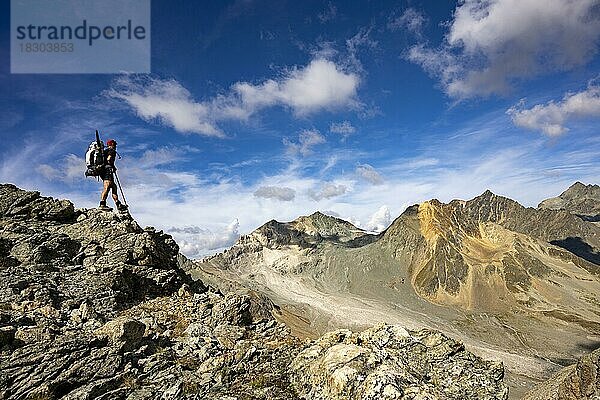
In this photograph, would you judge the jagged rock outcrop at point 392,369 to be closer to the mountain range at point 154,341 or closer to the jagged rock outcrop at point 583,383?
the mountain range at point 154,341

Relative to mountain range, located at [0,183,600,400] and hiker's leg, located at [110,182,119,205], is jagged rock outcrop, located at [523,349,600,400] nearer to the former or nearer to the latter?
mountain range, located at [0,183,600,400]

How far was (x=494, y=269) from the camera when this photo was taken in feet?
548

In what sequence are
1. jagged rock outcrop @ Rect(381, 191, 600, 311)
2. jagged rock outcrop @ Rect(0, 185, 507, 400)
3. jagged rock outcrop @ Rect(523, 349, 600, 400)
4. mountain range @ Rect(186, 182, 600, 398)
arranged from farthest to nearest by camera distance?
jagged rock outcrop @ Rect(381, 191, 600, 311) < mountain range @ Rect(186, 182, 600, 398) < jagged rock outcrop @ Rect(523, 349, 600, 400) < jagged rock outcrop @ Rect(0, 185, 507, 400)

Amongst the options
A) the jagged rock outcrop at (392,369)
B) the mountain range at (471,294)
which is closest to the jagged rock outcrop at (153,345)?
the jagged rock outcrop at (392,369)

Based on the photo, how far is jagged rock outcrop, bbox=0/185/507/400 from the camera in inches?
360

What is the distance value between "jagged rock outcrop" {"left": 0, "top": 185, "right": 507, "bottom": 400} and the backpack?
11.7 ft

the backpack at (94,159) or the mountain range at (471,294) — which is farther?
the mountain range at (471,294)

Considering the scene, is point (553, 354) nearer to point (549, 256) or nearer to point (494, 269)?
point (494, 269)

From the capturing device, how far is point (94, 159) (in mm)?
20453

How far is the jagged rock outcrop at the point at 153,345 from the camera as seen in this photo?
9.14 meters

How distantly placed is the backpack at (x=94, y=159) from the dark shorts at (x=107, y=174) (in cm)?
21

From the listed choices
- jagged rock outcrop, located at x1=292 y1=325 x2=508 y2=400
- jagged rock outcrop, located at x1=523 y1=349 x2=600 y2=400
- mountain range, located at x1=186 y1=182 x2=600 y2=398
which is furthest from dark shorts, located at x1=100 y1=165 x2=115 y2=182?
mountain range, located at x1=186 y1=182 x2=600 y2=398

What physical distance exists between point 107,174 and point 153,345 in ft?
41.2

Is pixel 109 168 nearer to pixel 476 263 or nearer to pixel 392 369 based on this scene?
pixel 392 369
